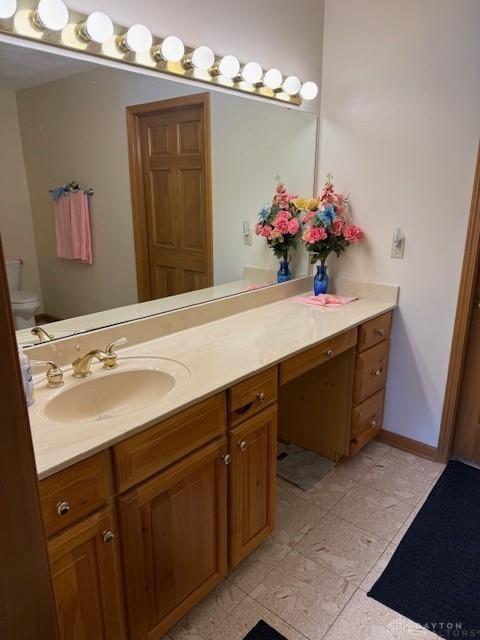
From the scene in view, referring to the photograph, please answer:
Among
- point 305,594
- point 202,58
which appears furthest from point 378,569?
point 202,58

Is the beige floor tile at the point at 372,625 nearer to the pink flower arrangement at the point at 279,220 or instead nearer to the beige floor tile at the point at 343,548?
the beige floor tile at the point at 343,548

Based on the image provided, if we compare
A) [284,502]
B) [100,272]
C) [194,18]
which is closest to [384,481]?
[284,502]

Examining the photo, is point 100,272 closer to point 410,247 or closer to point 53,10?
point 53,10

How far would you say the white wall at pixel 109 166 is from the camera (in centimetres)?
146

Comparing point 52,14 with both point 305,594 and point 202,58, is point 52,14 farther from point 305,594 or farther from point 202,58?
point 305,594

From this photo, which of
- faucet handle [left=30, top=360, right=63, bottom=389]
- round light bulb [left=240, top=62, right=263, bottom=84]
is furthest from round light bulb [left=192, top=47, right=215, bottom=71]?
faucet handle [left=30, top=360, right=63, bottom=389]

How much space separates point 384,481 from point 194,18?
226cm

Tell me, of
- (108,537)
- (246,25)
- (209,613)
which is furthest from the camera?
(246,25)

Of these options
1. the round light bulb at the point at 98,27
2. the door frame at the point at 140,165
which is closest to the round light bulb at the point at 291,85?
the door frame at the point at 140,165

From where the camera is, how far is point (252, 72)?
1.97m

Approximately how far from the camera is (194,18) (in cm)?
172

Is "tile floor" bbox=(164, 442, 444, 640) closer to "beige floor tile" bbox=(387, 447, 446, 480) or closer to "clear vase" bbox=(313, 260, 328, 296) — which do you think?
"beige floor tile" bbox=(387, 447, 446, 480)

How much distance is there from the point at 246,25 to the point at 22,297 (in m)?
1.50

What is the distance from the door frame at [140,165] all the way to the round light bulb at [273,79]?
361 millimetres
